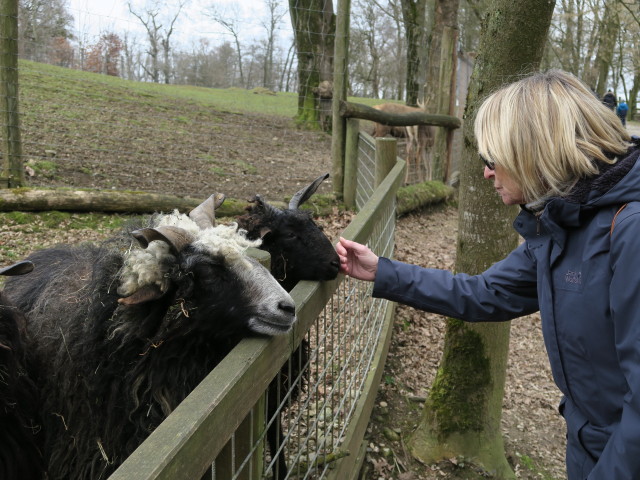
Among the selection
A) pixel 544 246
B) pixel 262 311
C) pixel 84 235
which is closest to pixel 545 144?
pixel 544 246

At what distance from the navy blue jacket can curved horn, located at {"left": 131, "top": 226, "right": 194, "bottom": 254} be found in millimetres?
1627

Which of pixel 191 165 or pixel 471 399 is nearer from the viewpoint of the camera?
pixel 471 399

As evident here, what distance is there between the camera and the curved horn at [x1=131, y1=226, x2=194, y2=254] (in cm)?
254

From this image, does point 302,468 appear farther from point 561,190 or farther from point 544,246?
point 561,190

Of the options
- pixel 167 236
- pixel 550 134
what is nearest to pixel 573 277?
pixel 550 134

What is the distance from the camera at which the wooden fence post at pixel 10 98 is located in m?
6.74

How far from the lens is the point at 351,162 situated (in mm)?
8805

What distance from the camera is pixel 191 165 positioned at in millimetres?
9719

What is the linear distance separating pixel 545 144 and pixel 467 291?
3.59 feet

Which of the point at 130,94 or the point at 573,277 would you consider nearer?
the point at 573,277

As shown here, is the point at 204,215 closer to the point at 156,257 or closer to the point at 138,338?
the point at 156,257

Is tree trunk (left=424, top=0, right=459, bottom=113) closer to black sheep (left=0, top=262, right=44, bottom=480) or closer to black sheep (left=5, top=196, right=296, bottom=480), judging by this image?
black sheep (left=5, top=196, right=296, bottom=480)

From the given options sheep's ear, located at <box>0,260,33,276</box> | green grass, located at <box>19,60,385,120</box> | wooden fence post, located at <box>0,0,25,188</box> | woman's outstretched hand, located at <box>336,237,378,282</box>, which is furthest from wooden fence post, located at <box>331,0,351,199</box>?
sheep's ear, located at <box>0,260,33,276</box>

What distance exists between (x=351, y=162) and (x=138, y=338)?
6393 mm
